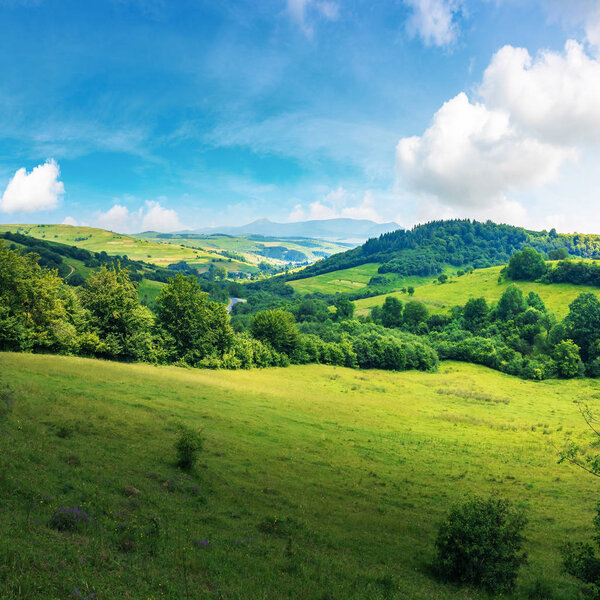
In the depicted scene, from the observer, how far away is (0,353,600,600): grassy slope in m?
11.8

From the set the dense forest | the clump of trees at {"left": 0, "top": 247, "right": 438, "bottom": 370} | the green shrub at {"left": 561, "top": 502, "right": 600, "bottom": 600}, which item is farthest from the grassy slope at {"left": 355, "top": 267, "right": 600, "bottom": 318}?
the green shrub at {"left": 561, "top": 502, "right": 600, "bottom": 600}

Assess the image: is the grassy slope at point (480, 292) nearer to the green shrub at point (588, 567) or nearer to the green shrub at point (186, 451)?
the green shrub at point (588, 567)

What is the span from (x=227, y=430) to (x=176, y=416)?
4.51 m

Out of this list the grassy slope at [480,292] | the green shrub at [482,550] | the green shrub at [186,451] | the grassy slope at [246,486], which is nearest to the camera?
the grassy slope at [246,486]

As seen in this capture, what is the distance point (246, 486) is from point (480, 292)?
158 m

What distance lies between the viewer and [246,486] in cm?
2170

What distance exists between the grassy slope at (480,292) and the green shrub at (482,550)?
127 m

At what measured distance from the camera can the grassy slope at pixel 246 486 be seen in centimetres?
1175

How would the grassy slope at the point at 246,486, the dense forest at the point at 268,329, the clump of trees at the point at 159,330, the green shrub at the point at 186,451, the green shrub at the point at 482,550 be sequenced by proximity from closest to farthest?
the grassy slope at the point at 246,486 < the green shrub at the point at 482,550 < the green shrub at the point at 186,451 < the clump of trees at the point at 159,330 < the dense forest at the point at 268,329

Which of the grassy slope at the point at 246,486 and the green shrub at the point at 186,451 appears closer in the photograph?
the grassy slope at the point at 246,486

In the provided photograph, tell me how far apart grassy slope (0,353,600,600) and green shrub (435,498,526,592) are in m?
0.91

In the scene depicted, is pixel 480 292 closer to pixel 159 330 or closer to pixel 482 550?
pixel 159 330

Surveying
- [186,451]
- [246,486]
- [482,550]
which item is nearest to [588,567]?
[482,550]

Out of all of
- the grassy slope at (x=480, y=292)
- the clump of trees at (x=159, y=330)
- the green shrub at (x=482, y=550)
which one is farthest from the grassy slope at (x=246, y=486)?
the grassy slope at (x=480, y=292)
